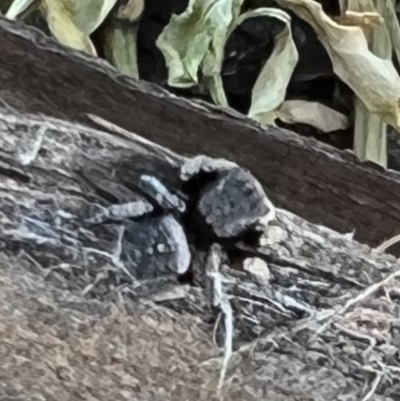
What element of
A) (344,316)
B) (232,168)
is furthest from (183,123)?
(344,316)

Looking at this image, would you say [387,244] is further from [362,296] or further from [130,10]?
[130,10]

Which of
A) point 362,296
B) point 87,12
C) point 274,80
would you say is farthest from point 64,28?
point 362,296

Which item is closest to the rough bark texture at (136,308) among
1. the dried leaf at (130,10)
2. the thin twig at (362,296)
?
the thin twig at (362,296)

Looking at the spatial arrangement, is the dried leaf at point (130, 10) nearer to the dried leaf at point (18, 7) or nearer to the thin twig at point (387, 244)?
the dried leaf at point (18, 7)

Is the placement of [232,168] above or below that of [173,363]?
above

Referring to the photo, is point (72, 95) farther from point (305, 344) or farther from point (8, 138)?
point (305, 344)

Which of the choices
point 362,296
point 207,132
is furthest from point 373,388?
point 207,132

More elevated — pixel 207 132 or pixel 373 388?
pixel 207 132
